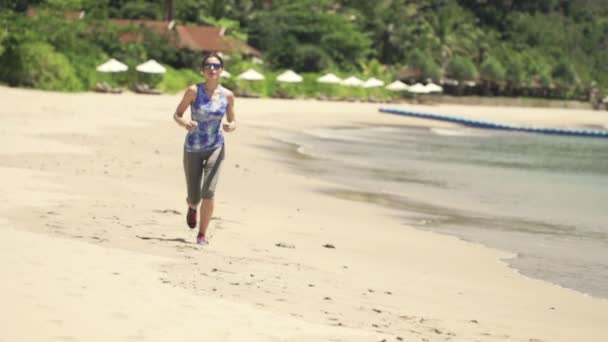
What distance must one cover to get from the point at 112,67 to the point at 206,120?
4588cm

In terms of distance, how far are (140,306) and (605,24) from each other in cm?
14421

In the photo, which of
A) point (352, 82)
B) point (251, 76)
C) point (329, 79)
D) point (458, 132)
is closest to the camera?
point (458, 132)

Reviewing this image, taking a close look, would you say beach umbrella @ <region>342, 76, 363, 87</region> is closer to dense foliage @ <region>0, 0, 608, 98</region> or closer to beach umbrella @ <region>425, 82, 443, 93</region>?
dense foliage @ <region>0, 0, 608, 98</region>

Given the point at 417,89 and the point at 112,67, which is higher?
the point at 112,67

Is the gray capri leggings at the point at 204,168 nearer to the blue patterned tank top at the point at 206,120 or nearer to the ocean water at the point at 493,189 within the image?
the blue patterned tank top at the point at 206,120

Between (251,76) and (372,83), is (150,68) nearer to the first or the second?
(251,76)

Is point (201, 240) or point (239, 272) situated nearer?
point (239, 272)

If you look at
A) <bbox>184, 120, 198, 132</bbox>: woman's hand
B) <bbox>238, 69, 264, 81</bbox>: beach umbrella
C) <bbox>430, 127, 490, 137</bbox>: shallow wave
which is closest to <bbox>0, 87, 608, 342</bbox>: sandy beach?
<bbox>184, 120, 198, 132</bbox>: woman's hand

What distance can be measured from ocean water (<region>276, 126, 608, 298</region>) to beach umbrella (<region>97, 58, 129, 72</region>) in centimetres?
1588

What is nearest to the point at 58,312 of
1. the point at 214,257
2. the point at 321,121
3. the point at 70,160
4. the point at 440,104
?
the point at 214,257

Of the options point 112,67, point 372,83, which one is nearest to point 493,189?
point 112,67

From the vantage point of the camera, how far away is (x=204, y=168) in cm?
996

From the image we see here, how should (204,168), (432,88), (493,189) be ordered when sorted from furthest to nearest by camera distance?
1. (432,88)
2. (493,189)
3. (204,168)

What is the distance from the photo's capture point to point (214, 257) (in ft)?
30.0
